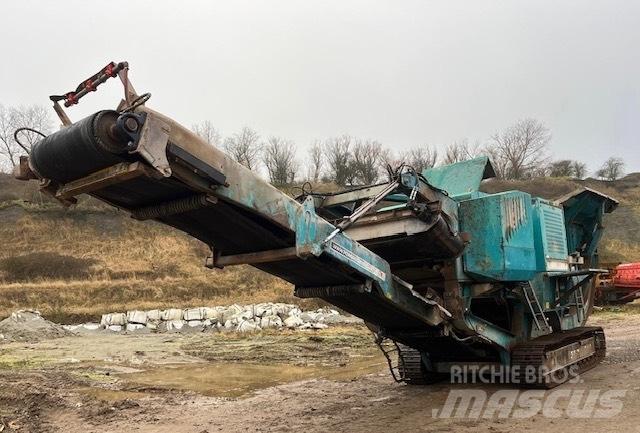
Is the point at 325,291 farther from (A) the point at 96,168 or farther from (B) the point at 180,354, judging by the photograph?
(B) the point at 180,354

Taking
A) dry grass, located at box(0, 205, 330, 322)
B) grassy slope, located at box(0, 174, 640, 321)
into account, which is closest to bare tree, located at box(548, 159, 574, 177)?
grassy slope, located at box(0, 174, 640, 321)

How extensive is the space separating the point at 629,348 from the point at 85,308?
941 inches

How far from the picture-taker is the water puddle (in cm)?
998

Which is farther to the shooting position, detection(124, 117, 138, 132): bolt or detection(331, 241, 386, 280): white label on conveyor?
detection(331, 241, 386, 280): white label on conveyor

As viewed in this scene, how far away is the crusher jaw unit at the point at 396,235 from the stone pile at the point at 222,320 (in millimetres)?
12089

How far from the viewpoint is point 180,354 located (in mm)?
14508

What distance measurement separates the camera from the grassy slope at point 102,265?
29.5 metres

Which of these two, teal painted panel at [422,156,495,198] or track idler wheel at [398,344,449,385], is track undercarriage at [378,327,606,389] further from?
teal painted panel at [422,156,495,198]

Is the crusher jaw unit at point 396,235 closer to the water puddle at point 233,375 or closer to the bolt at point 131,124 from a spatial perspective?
the bolt at point 131,124

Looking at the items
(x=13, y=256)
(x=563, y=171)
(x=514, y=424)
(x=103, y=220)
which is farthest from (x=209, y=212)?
(x=563, y=171)

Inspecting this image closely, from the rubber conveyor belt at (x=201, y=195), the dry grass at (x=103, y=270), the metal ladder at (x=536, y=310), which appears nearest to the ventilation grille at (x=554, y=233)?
the metal ladder at (x=536, y=310)

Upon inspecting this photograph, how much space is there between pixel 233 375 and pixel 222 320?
10.3 meters

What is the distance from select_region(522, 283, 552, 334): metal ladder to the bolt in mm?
5134

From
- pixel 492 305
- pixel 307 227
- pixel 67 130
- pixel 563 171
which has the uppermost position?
pixel 563 171
